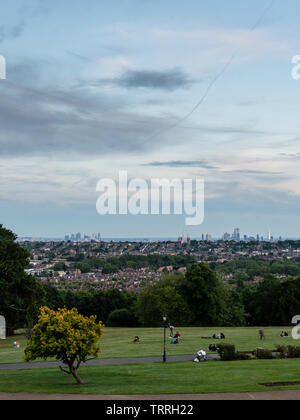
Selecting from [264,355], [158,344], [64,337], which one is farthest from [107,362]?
[64,337]

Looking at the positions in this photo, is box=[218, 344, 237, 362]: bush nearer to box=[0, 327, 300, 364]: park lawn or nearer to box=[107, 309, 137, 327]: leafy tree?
box=[0, 327, 300, 364]: park lawn

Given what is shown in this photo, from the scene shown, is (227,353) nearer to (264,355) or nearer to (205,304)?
(264,355)

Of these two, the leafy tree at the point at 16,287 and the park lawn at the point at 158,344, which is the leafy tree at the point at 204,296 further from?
the leafy tree at the point at 16,287

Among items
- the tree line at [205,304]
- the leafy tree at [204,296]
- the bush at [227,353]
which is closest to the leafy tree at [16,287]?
the tree line at [205,304]

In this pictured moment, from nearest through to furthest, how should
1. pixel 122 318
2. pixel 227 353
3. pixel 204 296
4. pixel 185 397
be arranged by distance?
1. pixel 185 397
2. pixel 227 353
3. pixel 204 296
4. pixel 122 318

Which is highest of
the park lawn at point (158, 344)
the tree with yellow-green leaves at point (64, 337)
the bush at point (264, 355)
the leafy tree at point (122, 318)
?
the tree with yellow-green leaves at point (64, 337)

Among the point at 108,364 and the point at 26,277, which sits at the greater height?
the point at 26,277
